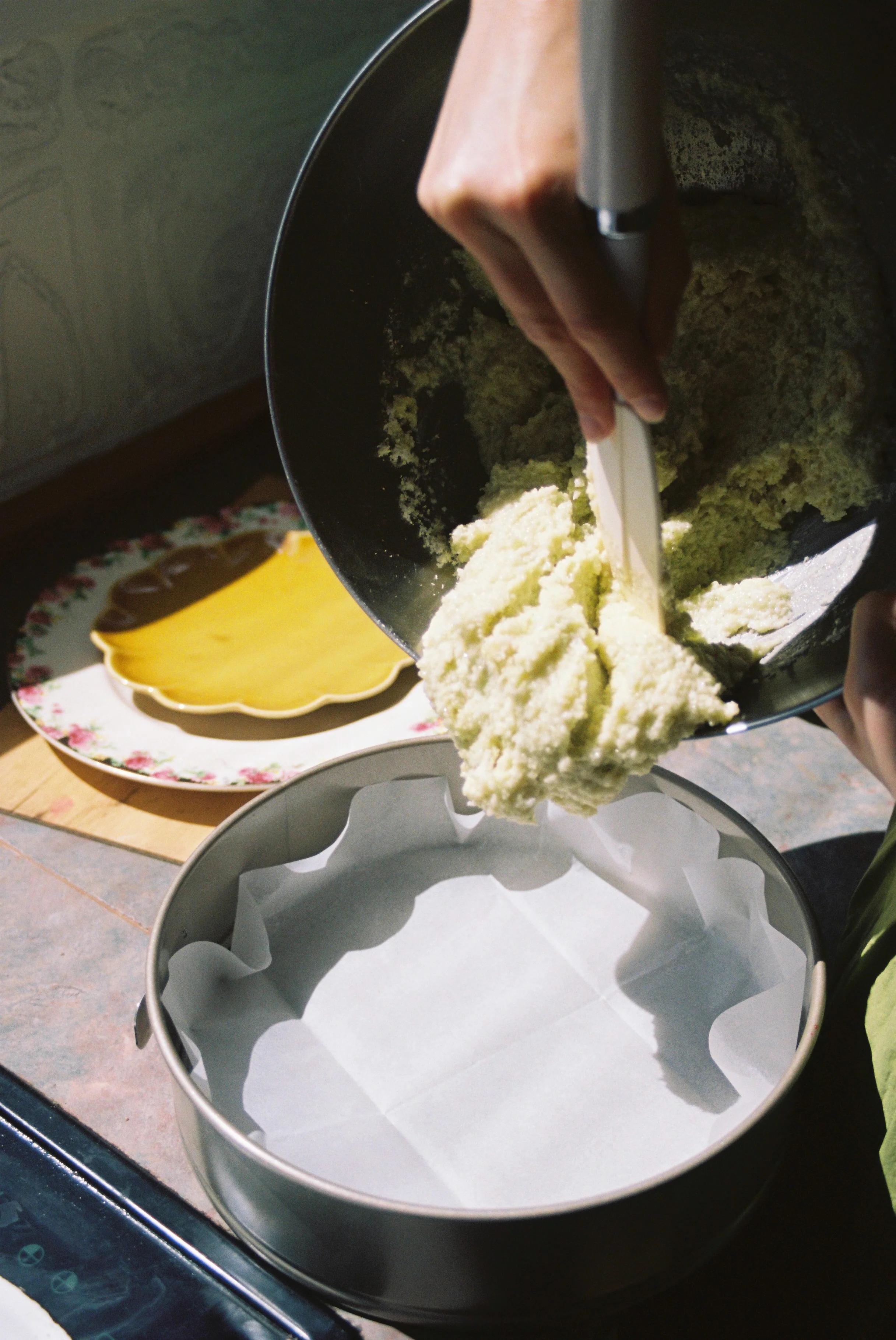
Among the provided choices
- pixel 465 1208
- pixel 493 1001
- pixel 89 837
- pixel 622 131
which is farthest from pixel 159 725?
pixel 622 131

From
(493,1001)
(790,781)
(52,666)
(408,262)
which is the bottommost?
(790,781)

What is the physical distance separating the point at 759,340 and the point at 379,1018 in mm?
390

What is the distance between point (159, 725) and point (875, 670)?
521mm

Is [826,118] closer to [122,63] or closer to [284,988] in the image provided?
[284,988]

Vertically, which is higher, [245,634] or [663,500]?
[663,500]

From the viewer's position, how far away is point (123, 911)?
2.16 ft

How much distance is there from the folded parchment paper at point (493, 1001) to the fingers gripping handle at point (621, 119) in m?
Answer: 0.33

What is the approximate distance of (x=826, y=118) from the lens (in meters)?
0.44

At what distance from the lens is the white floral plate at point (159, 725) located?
73 cm

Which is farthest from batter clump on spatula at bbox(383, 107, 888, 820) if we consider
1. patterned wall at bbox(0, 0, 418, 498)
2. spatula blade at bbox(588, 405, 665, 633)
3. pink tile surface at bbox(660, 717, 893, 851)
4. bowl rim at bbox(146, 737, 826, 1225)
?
patterned wall at bbox(0, 0, 418, 498)

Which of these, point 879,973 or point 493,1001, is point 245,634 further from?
point 879,973

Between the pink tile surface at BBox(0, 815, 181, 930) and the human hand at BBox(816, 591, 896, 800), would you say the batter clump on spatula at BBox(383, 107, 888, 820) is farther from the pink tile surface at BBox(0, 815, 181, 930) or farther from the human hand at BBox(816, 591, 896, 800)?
the pink tile surface at BBox(0, 815, 181, 930)

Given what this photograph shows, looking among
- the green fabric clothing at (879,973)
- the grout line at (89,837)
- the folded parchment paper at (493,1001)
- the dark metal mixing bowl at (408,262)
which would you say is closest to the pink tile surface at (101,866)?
the grout line at (89,837)

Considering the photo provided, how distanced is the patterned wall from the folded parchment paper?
0.64 metres
